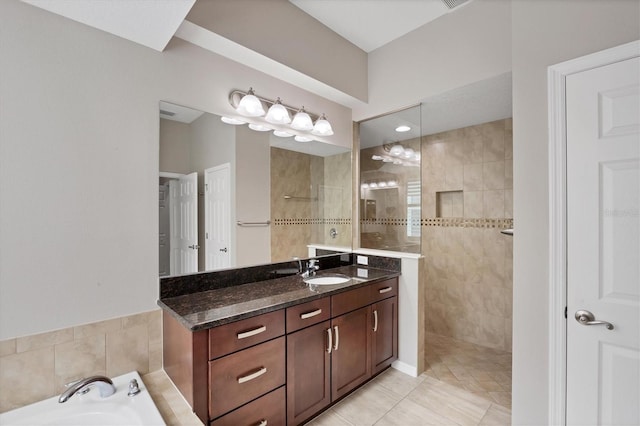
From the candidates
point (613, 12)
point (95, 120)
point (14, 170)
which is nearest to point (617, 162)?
point (613, 12)

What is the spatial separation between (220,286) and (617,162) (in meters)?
2.28

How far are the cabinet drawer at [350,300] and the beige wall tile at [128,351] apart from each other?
44.8 inches

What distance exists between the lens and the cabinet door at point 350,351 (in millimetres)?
1991

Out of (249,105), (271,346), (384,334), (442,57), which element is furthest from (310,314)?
(442,57)

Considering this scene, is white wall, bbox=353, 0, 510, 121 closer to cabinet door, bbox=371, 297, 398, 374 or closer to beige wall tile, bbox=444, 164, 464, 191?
beige wall tile, bbox=444, 164, 464, 191

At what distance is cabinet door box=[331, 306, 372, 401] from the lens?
6.53ft

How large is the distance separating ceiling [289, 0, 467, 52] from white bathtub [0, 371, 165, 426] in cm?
272

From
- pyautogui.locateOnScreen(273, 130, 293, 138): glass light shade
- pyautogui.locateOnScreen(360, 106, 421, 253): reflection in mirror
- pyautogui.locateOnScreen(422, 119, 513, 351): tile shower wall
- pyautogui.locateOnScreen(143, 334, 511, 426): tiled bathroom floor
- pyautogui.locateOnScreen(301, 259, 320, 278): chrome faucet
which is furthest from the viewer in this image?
pyautogui.locateOnScreen(422, 119, 513, 351): tile shower wall

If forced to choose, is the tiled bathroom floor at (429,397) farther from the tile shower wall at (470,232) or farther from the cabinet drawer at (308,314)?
the cabinet drawer at (308,314)

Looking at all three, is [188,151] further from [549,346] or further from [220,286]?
[549,346]

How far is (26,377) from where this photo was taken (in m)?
1.31

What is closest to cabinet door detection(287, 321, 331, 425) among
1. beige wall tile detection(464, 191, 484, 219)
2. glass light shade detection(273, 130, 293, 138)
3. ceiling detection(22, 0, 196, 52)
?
glass light shade detection(273, 130, 293, 138)

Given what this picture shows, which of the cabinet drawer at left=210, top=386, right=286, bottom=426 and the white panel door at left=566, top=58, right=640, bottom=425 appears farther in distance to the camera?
the cabinet drawer at left=210, top=386, right=286, bottom=426

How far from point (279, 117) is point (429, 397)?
2.43 metres
